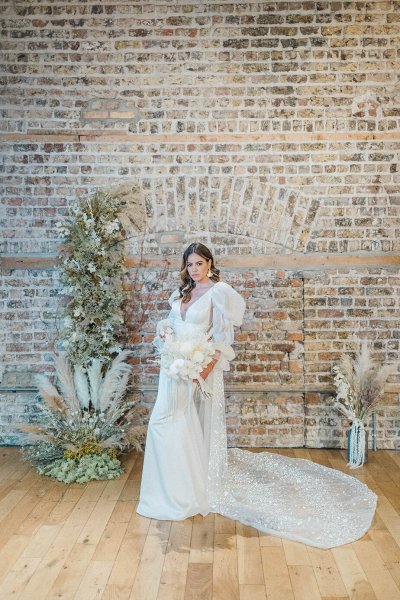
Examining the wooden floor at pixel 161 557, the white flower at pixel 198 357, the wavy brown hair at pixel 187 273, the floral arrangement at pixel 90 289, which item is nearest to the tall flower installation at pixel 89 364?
the floral arrangement at pixel 90 289

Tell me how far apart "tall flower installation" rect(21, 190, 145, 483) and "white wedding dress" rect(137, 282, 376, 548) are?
87cm

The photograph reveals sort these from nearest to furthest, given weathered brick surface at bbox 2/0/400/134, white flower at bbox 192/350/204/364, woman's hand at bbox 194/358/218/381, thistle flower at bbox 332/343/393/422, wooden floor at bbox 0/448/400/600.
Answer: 1. wooden floor at bbox 0/448/400/600
2. white flower at bbox 192/350/204/364
3. woman's hand at bbox 194/358/218/381
4. thistle flower at bbox 332/343/393/422
5. weathered brick surface at bbox 2/0/400/134

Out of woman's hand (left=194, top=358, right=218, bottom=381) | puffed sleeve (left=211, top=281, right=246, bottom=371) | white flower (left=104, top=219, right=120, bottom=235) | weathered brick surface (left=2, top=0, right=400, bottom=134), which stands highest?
weathered brick surface (left=2, top=0, right=400, bottom=134)

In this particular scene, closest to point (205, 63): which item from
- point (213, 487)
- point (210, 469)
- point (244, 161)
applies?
point (244, 161)

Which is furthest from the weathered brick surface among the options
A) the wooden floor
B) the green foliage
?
the wooden floor

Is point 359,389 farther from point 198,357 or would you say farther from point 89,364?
point 89,364

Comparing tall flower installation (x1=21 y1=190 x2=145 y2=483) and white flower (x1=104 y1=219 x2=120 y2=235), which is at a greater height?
white flower (x1=104 y1=219 x2=120 y2=235)

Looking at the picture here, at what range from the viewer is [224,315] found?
15.3 feet

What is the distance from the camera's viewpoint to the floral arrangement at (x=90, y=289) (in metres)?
5.51

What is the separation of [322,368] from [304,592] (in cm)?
277

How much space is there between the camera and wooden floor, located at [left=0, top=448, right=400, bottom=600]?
326 cm

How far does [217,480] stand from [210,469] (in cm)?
9

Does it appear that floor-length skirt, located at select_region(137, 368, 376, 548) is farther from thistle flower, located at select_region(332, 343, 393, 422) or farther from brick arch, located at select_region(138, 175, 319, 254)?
brick arch, located at select_region(138, 175, 319, 254)

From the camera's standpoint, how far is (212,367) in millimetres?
4648
